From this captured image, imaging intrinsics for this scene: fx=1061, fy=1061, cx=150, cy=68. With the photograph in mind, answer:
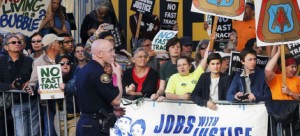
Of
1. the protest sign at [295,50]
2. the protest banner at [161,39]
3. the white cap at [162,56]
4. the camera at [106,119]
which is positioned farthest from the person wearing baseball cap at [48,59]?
the protest sign at [295,50]

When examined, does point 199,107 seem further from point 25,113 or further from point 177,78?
point 25,113

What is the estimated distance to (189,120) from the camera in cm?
1416

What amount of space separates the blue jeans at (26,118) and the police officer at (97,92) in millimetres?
2212

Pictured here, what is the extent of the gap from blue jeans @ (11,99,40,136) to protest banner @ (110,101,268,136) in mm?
1322

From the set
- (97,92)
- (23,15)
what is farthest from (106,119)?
(23,15)

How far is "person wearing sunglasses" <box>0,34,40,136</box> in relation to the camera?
15258 mm

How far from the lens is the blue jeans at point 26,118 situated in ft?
50.0

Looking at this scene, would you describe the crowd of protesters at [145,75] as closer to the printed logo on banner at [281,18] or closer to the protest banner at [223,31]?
the protest banner at [223,31]

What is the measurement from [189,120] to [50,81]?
2.07 m

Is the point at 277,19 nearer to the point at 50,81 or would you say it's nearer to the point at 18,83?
the point at 50,81

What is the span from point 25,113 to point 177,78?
7.55 ft

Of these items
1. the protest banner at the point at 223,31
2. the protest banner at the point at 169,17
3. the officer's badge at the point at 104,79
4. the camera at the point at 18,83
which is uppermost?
the protest banner at the point at 169,17

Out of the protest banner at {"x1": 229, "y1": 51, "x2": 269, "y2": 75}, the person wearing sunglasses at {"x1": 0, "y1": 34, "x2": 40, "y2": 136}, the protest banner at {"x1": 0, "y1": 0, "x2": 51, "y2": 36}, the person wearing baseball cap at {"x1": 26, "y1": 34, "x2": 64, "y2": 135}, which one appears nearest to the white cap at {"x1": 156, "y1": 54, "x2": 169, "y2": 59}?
the person wearing baseball cap at {"x1": 26, "y1": 34, "x2": 64, "y2": 135}

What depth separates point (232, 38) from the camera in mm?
16828
